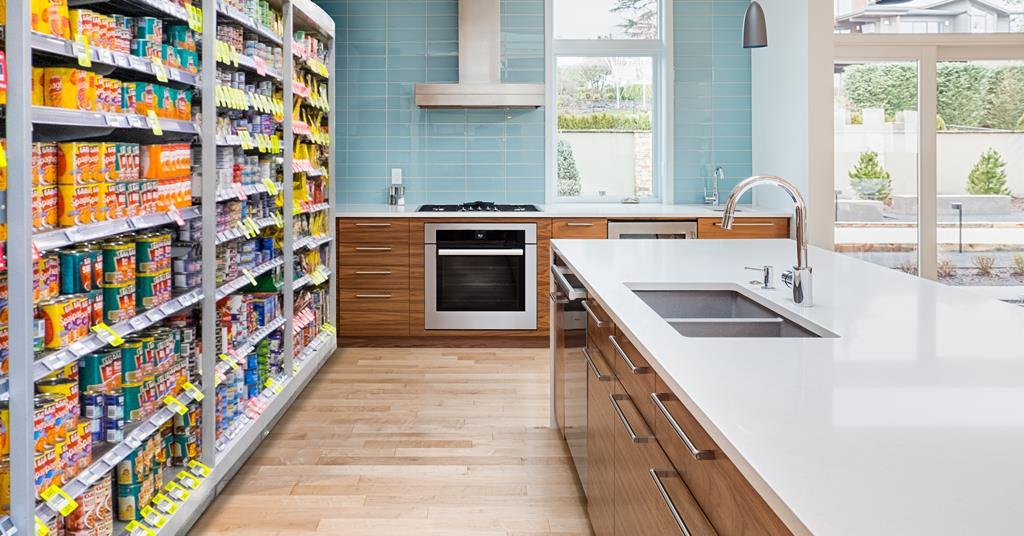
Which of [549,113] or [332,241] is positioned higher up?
[549,113]

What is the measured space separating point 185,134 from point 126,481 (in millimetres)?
1174

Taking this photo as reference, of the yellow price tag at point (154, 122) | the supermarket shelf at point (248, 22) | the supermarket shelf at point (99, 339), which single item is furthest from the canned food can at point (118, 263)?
the supermarket shelf at point (248, 22)

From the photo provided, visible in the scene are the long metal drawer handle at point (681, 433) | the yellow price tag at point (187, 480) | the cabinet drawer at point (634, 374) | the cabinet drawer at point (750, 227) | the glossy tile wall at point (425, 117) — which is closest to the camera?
the long metal drawer handle at point (681, 433)

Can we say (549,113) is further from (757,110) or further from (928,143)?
(928,143)

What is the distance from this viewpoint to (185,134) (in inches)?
123

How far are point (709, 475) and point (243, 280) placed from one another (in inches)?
105

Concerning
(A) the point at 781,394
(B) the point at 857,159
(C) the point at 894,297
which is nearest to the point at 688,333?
(C) the point at 894,297

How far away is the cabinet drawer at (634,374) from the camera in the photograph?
189 cm

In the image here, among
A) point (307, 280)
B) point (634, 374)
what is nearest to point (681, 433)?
point (634, 374)

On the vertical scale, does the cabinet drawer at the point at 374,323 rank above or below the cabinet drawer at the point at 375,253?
below

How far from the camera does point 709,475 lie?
138cm

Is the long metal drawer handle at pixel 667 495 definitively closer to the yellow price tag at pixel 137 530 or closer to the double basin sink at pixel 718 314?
the double basin sink at pixel 718 314

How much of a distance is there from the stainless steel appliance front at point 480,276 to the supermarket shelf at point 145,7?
329 centimetres

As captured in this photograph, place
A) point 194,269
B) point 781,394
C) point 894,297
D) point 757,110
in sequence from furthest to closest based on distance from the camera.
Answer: point 757,110, point 194,269, point 894,297, point 781,394
